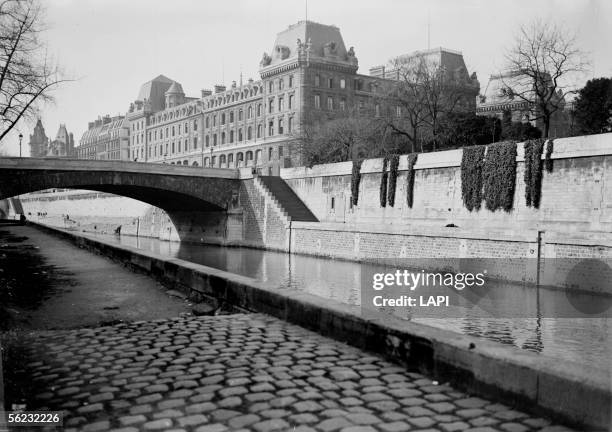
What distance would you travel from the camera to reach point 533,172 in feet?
78.1

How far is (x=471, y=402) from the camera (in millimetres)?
4191

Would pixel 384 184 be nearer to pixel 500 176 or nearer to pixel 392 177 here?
pixel 392 177

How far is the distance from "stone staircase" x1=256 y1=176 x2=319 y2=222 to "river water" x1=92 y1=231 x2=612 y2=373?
602 centimetres

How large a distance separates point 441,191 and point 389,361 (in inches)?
959

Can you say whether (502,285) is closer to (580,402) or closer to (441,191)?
(441,191)

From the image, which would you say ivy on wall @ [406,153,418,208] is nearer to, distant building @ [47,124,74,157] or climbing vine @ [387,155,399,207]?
climbing vine @ [387,155,399,207]

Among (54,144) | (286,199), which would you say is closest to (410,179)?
(286,199)

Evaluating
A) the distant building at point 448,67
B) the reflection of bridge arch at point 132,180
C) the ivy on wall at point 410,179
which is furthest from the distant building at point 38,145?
the ivy on wall at point 410,179

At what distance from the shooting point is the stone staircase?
36656mm

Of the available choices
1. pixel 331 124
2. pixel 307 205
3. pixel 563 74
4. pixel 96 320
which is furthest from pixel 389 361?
pixel 331 124

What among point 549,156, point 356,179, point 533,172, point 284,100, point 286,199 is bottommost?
point 286,199

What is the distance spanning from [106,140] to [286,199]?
89.1m

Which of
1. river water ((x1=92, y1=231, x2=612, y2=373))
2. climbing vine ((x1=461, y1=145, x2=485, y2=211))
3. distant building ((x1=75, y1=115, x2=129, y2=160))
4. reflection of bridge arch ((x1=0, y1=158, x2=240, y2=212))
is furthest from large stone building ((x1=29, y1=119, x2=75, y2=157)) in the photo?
climbing vine ((x1=461, y1=145, x2=485, y2=211))

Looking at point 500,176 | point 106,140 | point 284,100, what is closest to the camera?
point 500,176
